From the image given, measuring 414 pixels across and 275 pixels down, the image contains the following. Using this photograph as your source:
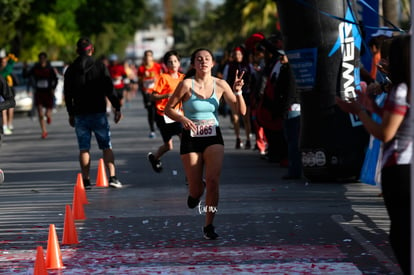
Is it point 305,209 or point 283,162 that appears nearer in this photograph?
point 305,209

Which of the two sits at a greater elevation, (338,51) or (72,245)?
(338,51)

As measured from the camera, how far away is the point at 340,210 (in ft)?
39.6

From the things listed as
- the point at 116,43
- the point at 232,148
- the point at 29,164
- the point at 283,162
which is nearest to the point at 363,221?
the point at 283,162

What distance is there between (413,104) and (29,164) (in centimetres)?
1395

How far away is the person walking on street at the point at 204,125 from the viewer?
33.6ft

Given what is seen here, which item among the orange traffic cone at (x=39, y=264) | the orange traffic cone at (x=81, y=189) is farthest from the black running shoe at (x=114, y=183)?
the orange traffic cone at (x=39, y=264)

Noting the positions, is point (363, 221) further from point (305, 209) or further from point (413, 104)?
point (413, 104)

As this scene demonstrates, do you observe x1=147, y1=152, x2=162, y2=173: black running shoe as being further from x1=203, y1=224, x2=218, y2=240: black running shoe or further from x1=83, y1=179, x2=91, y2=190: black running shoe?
x1=203, y1=224, x2=218, y2=240: black running shoe

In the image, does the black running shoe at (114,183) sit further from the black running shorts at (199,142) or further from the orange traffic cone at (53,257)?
the orange traffic cone at (53,257)

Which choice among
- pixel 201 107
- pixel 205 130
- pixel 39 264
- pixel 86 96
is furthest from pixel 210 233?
pixel 86 96

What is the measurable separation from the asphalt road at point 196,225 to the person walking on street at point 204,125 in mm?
462

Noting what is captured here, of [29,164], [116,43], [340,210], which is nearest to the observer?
[340,210]

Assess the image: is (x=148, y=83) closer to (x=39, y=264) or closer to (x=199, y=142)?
(x=199, y=142)

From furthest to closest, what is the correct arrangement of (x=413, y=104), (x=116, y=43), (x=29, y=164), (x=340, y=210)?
(x=116, y=43) → (x=29, y=164) → (x=340, y=210) → (x=413, y=104)
